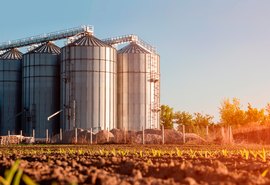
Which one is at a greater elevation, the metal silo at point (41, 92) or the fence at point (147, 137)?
the metal silo at point (41, 92)

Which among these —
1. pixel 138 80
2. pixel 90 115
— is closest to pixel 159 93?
pixel 138 80

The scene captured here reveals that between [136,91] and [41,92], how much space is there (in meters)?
7.39

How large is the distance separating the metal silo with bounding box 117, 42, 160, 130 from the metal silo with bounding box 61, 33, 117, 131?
64.5 inches

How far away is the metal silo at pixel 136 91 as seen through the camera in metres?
41.3

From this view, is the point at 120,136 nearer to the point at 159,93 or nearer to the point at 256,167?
the point at 159,93

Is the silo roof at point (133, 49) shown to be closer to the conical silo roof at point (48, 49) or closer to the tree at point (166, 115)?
the conical silo roof at point (48, 49)

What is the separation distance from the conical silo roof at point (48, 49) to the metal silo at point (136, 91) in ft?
17.2

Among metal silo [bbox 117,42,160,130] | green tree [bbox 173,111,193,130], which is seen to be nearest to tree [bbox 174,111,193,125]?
green tree [bbox 173,111,193,130]

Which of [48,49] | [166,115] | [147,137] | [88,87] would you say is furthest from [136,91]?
[166,115]

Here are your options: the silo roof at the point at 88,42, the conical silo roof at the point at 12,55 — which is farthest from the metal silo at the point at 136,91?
the conical silo roof at the point at 12,55

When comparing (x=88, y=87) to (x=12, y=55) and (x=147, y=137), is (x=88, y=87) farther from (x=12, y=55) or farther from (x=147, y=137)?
(x=12, y=55)

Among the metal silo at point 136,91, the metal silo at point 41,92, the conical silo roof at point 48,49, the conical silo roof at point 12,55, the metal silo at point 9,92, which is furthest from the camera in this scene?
the conical silo roof at point 12,55

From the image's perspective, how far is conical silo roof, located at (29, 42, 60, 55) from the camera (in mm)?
43066

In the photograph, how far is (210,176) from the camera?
16.5 feet
